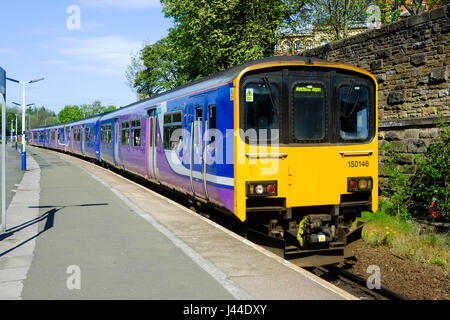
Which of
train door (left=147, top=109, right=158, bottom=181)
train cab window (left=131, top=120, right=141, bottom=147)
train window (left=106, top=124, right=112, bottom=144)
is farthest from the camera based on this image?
train window (left=106, top=124, right=112, bottom=144)

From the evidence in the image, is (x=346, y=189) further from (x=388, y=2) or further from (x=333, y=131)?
(x=388, y=2)

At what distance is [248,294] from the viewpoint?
16.7 feet

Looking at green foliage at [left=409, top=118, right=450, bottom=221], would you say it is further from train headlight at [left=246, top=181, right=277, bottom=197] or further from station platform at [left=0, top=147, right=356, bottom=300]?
station platform at [left=0, top=147, right=356, bottom=300]

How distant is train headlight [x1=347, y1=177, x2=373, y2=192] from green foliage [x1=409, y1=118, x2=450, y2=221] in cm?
301

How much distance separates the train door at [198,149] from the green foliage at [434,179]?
498 centimetres

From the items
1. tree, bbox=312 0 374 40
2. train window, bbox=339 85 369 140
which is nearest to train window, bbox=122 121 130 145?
train window, bbox=339 85 369 140

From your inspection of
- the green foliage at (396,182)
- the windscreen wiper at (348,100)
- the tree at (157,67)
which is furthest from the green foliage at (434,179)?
the tree at (157,67)

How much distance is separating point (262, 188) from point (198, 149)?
2481 millimetres

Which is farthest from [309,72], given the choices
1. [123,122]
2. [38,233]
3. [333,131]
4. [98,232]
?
[123,122]

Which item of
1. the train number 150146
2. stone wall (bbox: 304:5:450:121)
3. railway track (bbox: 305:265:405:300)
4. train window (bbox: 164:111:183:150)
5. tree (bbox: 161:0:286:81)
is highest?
tree (bbox: 161:0:286:81)

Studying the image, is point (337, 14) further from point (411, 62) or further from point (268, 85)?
point (268, 85)

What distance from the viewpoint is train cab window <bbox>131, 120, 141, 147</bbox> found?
1563cm

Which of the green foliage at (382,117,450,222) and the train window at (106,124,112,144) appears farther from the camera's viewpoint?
the train window at (106,124,112,144)

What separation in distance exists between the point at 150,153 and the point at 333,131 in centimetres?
732
